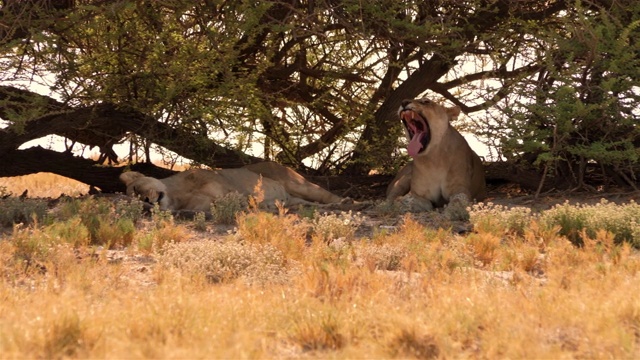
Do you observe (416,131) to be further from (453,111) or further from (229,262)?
(229,262)

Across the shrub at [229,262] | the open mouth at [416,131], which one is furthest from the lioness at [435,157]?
the shrub at [229,262]

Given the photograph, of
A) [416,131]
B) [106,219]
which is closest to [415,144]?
[416,131]

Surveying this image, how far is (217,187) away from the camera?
11.5m

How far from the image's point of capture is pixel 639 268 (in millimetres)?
7098

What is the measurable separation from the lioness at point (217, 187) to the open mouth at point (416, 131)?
49.2 inches

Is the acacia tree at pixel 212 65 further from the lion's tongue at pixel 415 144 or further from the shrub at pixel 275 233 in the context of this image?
the shrub at pixel 275 233

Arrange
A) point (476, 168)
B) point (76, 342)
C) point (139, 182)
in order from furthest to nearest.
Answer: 1. point (476, 168)
2. point (139, 182)
3. point (76, 342)

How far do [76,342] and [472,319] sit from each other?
2048 mm

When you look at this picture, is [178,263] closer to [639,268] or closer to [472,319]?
[472,319]

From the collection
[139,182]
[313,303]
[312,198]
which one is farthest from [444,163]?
[313,303]

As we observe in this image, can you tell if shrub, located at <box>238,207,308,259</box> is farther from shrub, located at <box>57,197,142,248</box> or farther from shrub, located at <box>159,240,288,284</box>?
shrub, located at <box>57,197,142,248</box>

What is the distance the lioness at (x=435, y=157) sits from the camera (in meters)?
11.8

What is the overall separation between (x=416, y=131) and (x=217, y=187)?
2.47m

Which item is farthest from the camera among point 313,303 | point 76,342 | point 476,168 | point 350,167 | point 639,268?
point 350,167
